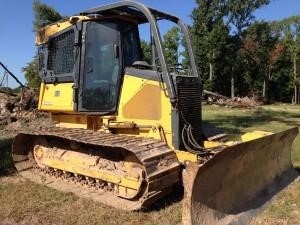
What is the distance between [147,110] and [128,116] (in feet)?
1.33

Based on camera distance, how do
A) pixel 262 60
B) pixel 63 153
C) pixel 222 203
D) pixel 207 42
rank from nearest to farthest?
pixel 222 203 → pixel 63 153 → pixel 207 42 → pixel 262 60

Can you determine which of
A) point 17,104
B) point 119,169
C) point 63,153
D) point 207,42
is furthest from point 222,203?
point 207,42

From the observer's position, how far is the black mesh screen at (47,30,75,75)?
729 centimetres

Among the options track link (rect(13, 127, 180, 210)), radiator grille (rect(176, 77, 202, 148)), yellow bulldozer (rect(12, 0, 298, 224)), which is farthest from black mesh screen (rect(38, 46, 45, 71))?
radiator grille (rect(176, 77, 202, 148))

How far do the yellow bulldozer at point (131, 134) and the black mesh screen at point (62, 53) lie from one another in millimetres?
18

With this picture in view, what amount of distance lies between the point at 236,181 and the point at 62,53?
13.0ft

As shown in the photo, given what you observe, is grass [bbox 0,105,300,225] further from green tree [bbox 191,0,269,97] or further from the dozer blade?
green tree [bbox 191,0,269,97]

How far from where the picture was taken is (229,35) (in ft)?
124

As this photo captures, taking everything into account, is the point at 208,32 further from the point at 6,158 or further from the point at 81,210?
the point at 81,210

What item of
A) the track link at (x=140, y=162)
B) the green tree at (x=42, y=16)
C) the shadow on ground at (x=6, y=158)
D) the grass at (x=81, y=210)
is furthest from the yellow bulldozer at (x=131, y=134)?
the green tree at (x=42, y=16)

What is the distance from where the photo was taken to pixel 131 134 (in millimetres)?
6664

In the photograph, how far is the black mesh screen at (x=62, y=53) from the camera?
7285 mm

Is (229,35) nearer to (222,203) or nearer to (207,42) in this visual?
(207,42)

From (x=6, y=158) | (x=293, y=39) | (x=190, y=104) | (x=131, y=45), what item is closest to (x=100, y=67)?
(x=131, y=45)
